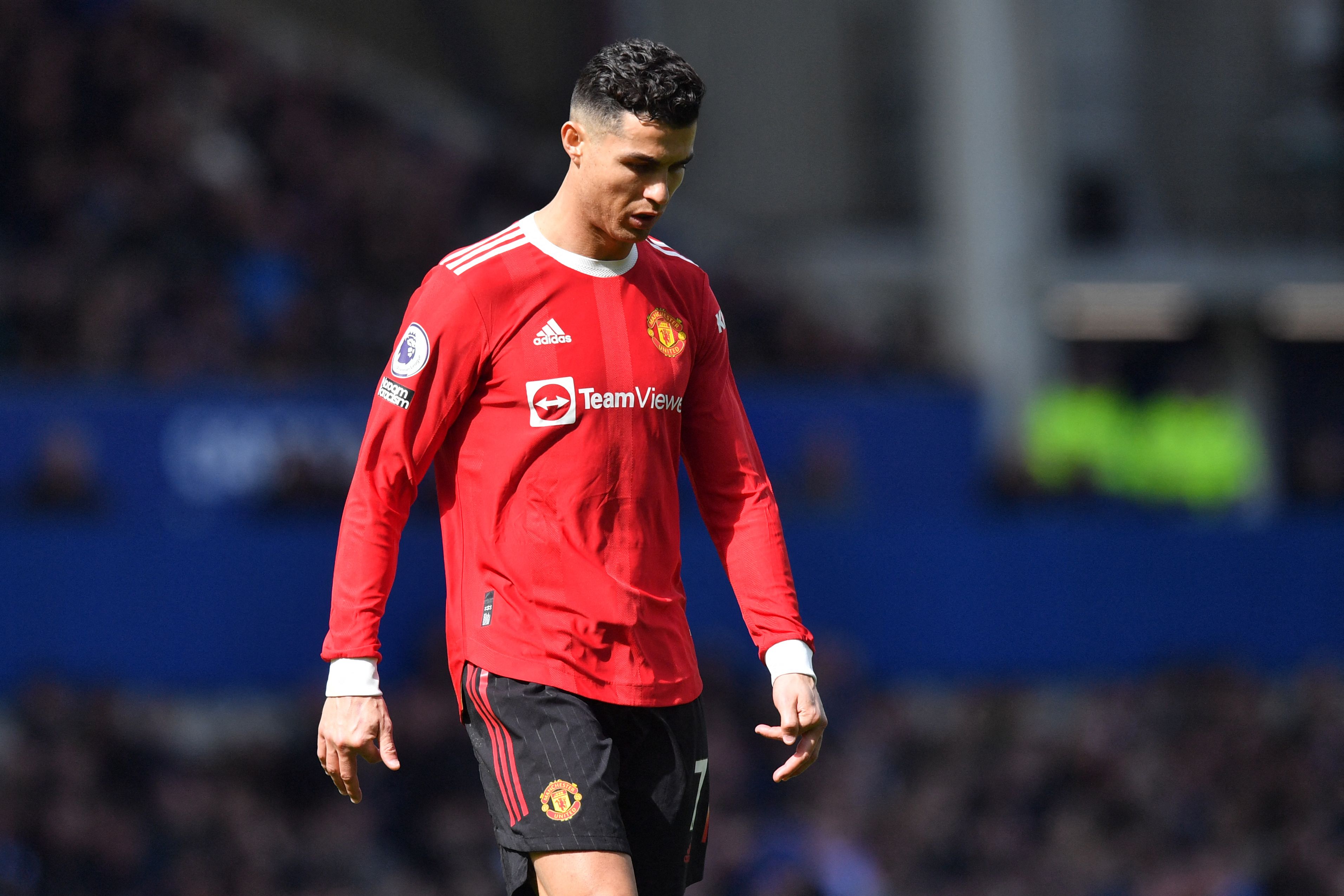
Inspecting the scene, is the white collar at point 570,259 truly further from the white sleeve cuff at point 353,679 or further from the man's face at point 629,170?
the white sleeve cuff at point 353,679

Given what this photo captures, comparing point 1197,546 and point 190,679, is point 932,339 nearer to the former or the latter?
point 1197,546

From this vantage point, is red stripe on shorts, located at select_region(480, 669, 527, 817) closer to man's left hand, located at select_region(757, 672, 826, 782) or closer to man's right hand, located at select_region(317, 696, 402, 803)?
man's right hand, located at select_region(317, 696, 402, 803)

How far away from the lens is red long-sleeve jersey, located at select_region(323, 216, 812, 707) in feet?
10.9

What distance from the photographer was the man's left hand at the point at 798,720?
3.39 meters

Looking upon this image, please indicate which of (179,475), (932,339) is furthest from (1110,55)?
(179,475)

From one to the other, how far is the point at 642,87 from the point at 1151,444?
12.2 m

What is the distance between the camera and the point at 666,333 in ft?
11.5

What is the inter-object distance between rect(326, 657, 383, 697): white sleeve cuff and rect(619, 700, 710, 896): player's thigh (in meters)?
0.53

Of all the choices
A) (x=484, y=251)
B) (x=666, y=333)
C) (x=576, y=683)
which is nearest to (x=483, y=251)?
(x=484, y=251)

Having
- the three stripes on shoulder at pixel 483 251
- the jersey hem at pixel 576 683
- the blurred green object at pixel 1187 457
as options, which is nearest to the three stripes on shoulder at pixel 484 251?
the three stripes on shoulder at pixel 483 251

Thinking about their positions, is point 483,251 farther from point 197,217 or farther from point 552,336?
point 197,217

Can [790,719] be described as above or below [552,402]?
below

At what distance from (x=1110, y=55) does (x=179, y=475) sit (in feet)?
40.6

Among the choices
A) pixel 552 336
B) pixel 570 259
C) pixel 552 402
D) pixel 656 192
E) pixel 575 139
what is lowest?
pixel 552 402
